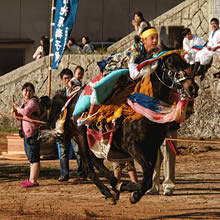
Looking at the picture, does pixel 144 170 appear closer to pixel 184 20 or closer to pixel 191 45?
pixel 191 45

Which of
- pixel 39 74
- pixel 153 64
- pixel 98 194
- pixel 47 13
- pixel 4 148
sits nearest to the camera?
pixel 153 64

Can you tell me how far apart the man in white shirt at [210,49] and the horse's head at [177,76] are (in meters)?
9.43

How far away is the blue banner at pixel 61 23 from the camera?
14375mm

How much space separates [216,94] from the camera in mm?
16703

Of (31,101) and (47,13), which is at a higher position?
(47,13)

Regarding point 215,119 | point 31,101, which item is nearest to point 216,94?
point 215,119

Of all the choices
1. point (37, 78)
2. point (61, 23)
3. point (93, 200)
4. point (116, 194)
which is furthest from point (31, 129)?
point (37, 78)

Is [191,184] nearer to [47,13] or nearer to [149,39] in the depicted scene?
[149,39]

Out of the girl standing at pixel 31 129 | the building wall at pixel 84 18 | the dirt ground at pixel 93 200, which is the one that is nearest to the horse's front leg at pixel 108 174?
the dirt ground at pixel 93 200

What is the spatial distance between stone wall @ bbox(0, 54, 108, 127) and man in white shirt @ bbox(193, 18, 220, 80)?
3670mm

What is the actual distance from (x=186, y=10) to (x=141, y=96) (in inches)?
510

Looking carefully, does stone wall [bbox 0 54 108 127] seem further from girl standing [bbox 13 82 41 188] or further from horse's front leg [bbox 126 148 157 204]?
horse's front leg [bbox 126 148 157 204]

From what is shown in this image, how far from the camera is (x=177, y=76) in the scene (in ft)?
22.4

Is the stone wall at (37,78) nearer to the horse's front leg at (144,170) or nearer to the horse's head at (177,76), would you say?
the horse's front leg at (144,170)
